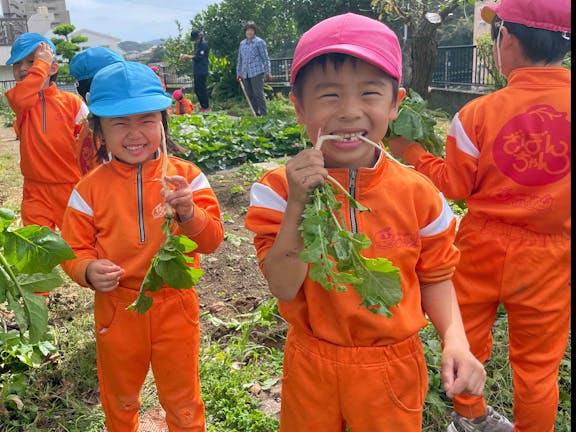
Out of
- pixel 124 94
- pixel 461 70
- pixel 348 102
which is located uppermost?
pixel 348 102

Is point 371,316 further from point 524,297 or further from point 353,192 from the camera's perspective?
point 524,297

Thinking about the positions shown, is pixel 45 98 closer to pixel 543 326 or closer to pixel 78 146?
pixel 78 146

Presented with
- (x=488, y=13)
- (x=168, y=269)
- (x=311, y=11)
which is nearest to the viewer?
(x=168, y=269)

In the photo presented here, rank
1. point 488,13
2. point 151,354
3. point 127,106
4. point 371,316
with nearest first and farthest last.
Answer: point 371,316, point 127,106, point 151,354, point 488,13

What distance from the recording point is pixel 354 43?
152 cm

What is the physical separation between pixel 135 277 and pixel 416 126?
137 cm

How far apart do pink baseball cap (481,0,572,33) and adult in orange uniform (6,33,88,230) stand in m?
2.75

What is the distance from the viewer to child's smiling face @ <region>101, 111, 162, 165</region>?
2244mm

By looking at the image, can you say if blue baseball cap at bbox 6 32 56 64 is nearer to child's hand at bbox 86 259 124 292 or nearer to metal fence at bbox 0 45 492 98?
child's hand at bbox 86 259 124 292

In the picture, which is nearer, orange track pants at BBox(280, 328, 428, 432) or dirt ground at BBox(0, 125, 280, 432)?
orange track pants at BBox(280, 328, 428, 432)

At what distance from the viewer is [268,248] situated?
1706 millimetres

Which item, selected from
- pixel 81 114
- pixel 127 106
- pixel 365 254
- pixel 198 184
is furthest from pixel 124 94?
pixel 81 114

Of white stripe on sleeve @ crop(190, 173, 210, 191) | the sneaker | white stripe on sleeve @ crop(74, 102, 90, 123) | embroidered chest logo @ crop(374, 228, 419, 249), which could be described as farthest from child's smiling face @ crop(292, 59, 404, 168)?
white stripe on sleeve @ crop(74, 102, 90, 123)

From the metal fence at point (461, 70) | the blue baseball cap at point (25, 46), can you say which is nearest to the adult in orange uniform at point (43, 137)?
the blue baseball cap at point (25, 46)
